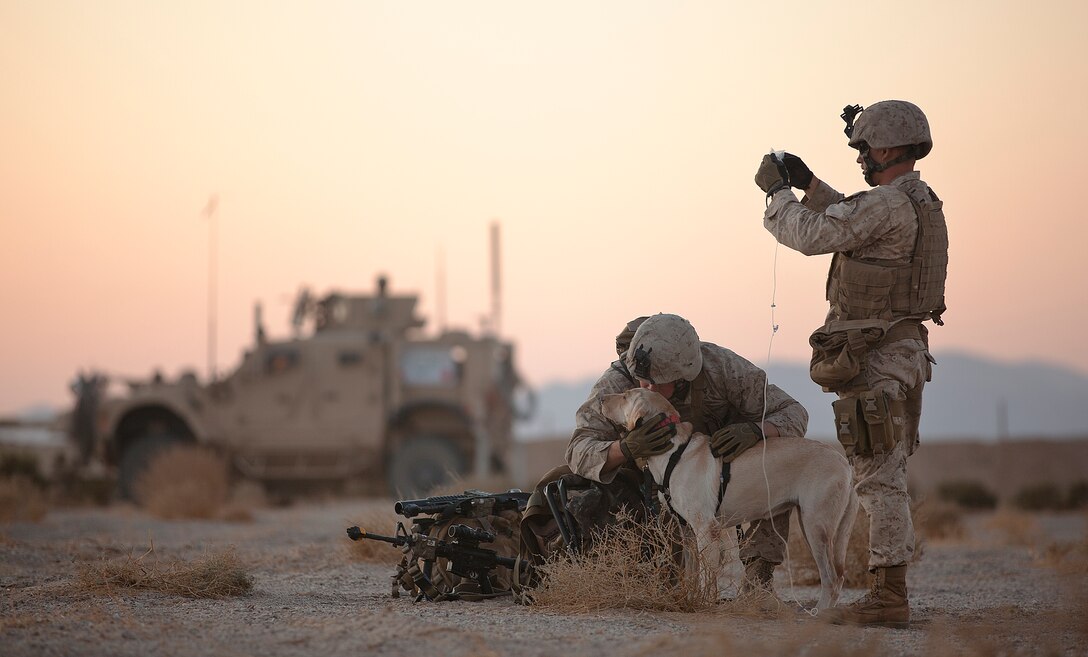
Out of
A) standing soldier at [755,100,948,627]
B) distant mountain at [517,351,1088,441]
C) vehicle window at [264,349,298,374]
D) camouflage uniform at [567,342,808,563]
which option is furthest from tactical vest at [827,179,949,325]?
distant mountain at [517,351,1088,441]

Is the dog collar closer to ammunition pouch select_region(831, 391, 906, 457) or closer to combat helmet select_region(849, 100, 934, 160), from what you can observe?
ammunition pouch select_region(831, 391, 906, 457)

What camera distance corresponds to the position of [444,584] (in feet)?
18.4

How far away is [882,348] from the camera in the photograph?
17.0 ft

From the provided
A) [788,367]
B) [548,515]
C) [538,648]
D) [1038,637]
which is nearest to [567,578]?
[548,515]

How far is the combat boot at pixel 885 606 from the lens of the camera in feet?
16.5

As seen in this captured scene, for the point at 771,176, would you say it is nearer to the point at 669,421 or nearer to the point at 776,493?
the point at 669,421

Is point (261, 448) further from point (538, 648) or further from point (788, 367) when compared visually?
point (788, 367)

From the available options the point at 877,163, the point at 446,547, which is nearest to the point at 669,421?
the point at 446,547

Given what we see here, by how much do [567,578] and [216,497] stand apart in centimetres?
1073

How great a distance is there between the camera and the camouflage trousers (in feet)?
16.7

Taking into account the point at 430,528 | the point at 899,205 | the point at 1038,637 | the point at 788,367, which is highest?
the point at 788,367

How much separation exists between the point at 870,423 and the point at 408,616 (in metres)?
2.06

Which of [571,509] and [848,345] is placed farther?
[571,509]

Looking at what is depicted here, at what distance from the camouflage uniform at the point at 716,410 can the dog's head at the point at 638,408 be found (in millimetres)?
144
